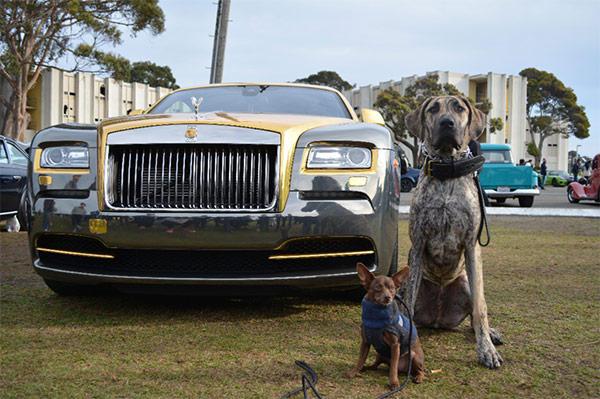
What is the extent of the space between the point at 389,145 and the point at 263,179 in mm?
846

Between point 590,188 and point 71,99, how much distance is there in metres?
43.4

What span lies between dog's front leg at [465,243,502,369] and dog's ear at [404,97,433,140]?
0.76 meters

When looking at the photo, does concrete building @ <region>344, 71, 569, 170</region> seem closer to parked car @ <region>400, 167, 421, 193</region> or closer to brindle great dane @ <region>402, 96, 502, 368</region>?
parked car @ <region>400, 167, 421, 193</region>

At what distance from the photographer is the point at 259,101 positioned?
465cm

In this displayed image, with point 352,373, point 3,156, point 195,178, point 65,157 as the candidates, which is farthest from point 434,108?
point 3,156

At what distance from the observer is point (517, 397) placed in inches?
87.6

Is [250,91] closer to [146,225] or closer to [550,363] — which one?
[146,225]

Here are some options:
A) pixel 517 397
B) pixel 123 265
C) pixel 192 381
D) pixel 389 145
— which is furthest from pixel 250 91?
pixel 517 397

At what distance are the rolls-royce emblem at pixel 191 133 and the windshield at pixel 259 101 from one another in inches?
49.7

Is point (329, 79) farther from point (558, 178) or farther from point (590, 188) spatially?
point (590, 188)

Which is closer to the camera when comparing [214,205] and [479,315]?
[479,315]

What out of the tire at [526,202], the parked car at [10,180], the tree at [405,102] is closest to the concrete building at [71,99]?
the tree at [405,102]

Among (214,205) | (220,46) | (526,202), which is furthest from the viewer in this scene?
(526,202)

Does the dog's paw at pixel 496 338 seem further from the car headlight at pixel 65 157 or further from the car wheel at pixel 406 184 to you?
the car wheel at pixel 406 184
